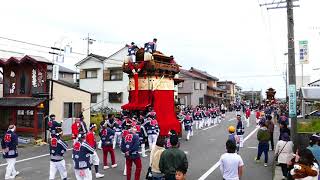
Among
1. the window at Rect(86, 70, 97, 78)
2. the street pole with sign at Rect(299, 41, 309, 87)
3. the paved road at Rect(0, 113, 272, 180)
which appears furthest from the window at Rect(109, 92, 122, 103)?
the street pole with sign at Rect(299, 41, 309, 87)

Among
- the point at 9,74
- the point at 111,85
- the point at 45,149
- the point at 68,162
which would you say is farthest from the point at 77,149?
the point at 111,85

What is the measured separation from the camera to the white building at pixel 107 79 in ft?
140

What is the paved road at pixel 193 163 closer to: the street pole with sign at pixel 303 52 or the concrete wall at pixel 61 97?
the concrete wall at pixel 61 97

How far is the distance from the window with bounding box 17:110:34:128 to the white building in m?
20.9

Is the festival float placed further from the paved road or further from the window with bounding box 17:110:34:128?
the window with bounding box 17:110:34:128

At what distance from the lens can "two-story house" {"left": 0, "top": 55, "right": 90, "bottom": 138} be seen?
21.0 m

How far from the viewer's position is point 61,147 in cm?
1058

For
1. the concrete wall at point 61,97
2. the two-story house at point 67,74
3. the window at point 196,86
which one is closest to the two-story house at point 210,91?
the window at point 196,86

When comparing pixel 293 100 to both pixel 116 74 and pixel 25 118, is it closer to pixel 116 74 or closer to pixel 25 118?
pixel 25 118

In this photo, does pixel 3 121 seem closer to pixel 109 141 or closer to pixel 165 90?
pixel 165 90

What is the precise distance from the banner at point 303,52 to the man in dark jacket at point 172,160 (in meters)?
11.3

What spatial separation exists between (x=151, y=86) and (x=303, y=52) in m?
8.42

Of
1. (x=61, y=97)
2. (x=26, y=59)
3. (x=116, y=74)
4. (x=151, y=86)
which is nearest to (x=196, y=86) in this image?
(x=116, y=74)

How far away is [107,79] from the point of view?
4325 centimetres
